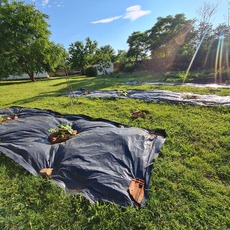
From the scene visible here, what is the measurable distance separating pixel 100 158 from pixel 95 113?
7.57 ft

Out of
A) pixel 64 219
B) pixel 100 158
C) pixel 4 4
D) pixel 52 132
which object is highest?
pixel 4 4

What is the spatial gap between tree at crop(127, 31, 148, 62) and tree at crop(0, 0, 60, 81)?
32.1 ft

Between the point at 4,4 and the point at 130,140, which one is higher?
the point at 4,4

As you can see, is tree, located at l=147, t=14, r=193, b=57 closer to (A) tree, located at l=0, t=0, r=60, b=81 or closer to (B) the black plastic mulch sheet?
(A) tree, located at l=0, t=0, r=60, b=81

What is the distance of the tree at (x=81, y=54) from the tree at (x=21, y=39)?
10.8 meters

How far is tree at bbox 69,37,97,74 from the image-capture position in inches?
1012

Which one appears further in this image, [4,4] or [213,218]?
[4,4]

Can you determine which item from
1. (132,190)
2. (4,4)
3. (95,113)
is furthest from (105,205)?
(4,4)

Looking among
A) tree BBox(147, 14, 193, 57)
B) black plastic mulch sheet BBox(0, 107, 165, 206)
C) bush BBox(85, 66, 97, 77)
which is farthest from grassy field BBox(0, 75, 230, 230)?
bush BBox(85, 66, 97, 77)

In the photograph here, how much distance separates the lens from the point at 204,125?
3295 mm

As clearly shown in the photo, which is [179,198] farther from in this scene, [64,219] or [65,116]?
[65,116]

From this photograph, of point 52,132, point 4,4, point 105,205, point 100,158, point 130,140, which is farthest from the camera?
point 4,4

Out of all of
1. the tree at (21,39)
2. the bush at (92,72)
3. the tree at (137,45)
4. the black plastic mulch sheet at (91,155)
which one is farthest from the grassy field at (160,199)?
the tree at (137,45)

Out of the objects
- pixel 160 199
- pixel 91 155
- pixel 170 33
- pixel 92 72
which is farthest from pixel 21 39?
pixel 160 199
